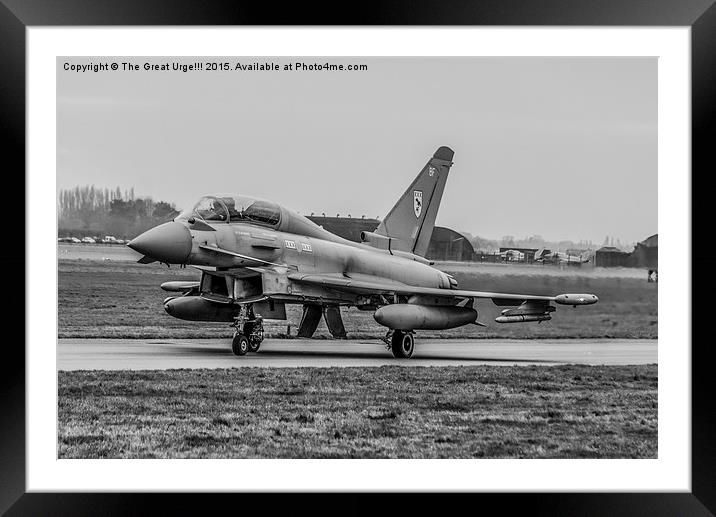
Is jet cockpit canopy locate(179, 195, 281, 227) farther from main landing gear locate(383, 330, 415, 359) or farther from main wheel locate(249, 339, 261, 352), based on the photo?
main landing gear locate(383, 330, 415, 359)

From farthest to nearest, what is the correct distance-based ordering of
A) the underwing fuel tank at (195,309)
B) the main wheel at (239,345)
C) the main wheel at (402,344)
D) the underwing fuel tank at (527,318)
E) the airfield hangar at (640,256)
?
the main wheel at (402,344), the underwing fuel tank at (195,309), the underwing fuel tank at (527,318), the airfield hangar at (640,256), the main wheel at (239,345)

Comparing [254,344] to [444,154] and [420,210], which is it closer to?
[420,210]

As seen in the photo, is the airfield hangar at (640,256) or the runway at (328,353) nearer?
the runway at (328,353)

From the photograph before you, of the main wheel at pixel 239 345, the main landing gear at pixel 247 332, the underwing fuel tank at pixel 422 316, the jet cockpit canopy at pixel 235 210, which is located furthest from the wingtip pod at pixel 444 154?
the main wheel at pixel 239 345

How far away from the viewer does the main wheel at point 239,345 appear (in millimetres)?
13711

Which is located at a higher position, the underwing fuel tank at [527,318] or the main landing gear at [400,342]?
the underwing fuel tank at [527,318]

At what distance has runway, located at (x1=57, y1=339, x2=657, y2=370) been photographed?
42.3 feet

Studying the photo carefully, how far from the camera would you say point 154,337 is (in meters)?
17.2

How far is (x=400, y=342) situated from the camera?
15.2 metres

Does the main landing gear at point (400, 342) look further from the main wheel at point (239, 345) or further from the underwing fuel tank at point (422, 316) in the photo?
the main wheel at point (239, 345)

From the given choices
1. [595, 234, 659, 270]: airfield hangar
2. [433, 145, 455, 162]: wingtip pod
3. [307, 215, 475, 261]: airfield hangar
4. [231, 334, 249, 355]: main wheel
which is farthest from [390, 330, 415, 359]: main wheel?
[433, 145, 455, 162]: wingtip pod

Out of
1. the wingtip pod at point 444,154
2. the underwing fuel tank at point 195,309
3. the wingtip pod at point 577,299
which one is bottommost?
the underwing fuel tank at point 195,309
